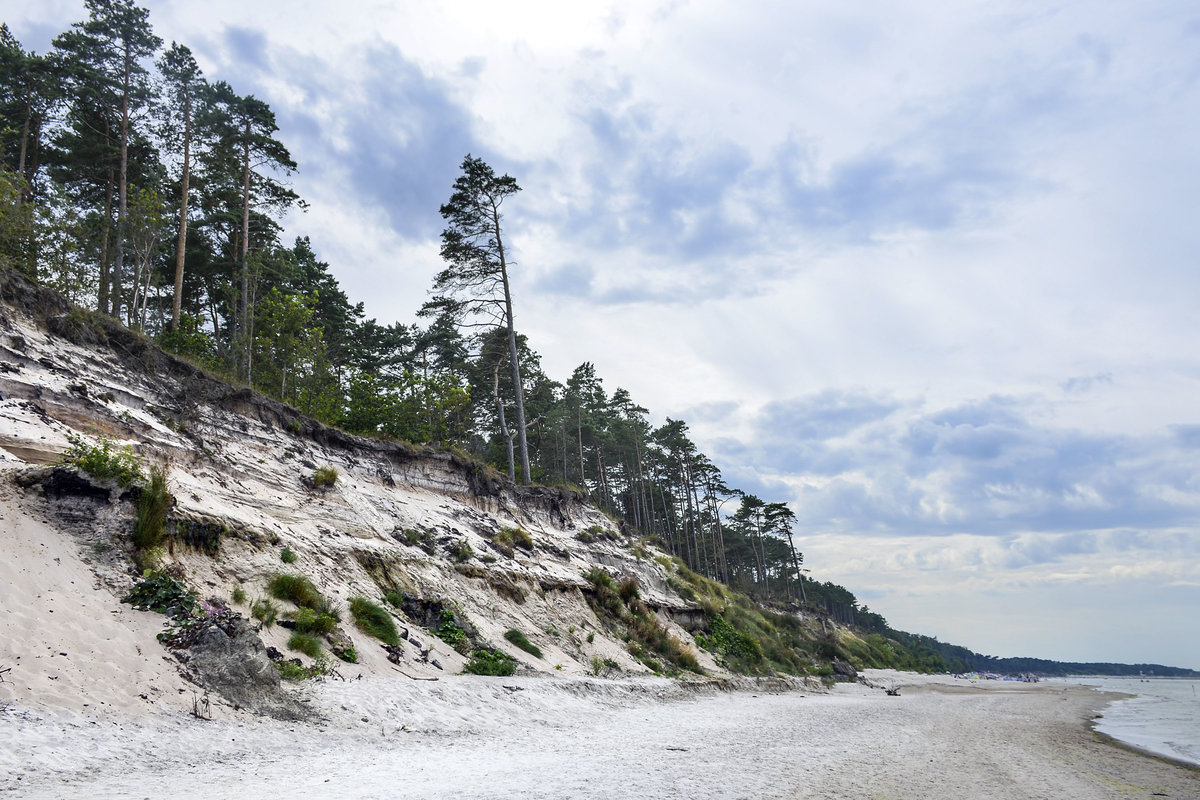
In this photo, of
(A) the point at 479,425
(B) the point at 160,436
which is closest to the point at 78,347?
(B) the point at 160,436

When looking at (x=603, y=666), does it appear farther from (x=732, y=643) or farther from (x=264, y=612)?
(x=732, y=643)

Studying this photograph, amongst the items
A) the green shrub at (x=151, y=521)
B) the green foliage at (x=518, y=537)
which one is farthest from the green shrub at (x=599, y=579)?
the green shrub at (x=151, y=521)

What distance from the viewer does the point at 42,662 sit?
743 centimetres

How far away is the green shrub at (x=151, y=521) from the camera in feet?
34.3

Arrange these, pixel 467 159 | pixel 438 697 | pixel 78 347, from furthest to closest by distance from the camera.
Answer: pixel 467 159 → pixel 78 347 → pixel 438 697

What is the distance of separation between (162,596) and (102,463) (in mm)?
3013

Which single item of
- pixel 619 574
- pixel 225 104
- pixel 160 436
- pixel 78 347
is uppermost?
pixel 225 104

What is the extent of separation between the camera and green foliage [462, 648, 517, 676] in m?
14.9

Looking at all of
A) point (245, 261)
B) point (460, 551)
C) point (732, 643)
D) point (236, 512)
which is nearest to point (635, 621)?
point (732, 643)

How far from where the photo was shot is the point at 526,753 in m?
9.82

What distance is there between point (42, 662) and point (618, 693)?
13688 mm

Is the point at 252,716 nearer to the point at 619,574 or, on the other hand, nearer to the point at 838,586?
the point at 619,574

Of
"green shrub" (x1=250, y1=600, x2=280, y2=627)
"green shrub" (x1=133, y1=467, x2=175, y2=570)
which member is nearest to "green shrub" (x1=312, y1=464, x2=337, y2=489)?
"green shrub" (x1=133, y1=467, x2=175, y2=570)

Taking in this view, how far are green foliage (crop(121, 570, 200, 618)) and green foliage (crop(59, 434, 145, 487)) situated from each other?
205cm
